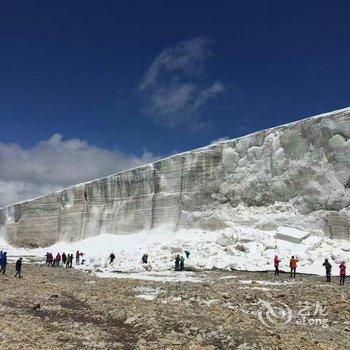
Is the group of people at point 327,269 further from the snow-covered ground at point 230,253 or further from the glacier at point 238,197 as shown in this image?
the glacier at point 238,197

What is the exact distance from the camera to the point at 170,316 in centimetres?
1178

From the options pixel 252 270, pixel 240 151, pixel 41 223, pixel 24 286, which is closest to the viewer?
pixel 24 286

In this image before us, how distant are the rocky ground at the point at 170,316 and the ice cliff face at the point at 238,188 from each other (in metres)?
14.2

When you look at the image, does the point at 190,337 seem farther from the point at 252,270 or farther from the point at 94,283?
the point at 252,270

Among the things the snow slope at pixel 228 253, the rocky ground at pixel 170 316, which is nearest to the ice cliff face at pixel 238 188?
the snow slope at pixel 228 253

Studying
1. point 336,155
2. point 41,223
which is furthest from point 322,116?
point 41,223

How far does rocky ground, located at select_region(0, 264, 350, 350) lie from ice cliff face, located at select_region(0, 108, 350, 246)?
1425 cm

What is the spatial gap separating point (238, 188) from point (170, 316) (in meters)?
25.9

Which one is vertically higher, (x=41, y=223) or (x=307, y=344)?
(x=41, y=223)

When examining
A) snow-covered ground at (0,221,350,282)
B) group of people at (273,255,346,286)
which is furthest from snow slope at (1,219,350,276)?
group of people at (273,255,346,286)

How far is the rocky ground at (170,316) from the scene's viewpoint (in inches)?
369

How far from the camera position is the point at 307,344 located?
30.9 ft

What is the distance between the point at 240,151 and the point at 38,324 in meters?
29.2

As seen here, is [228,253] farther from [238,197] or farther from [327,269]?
[327,269]
